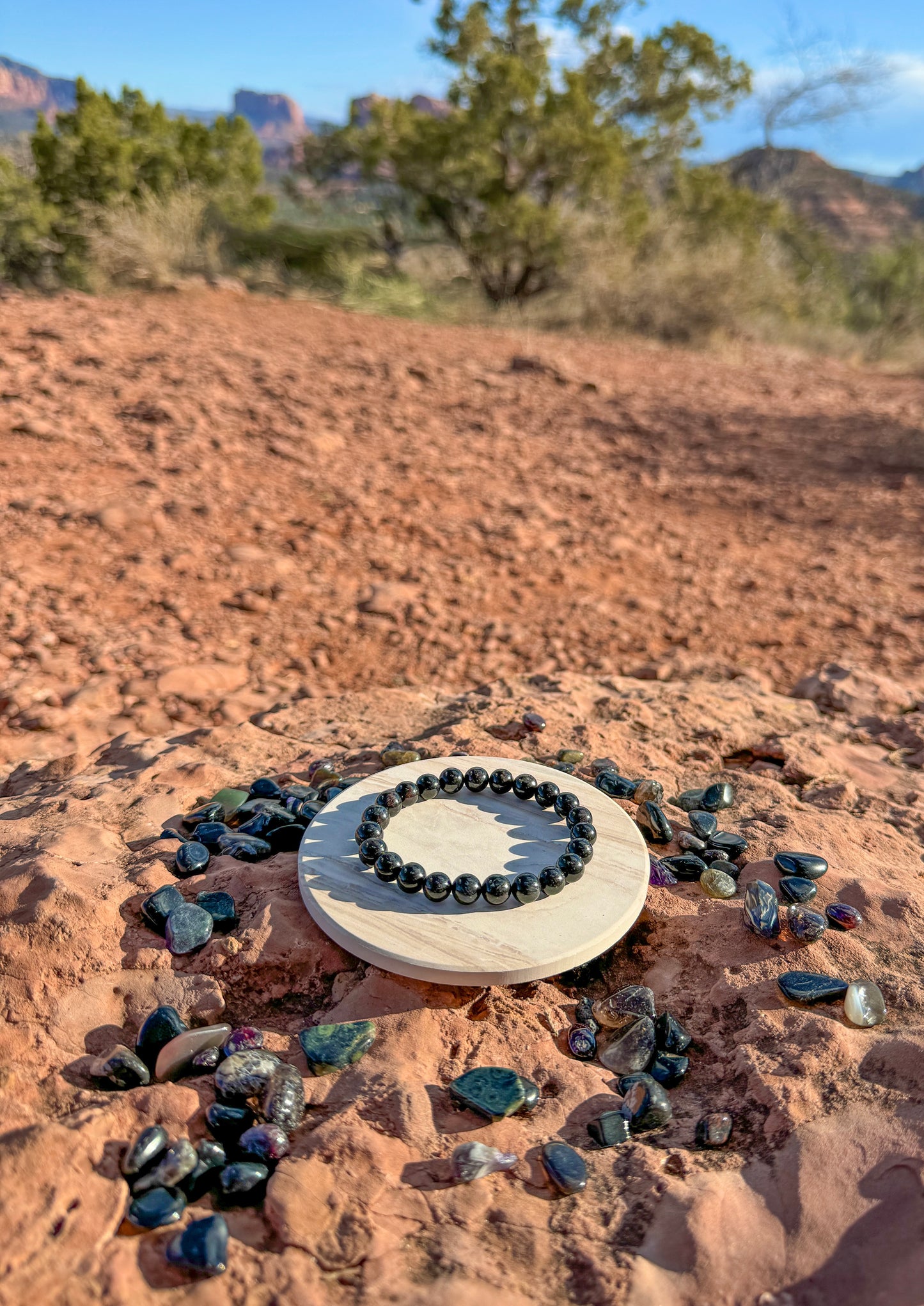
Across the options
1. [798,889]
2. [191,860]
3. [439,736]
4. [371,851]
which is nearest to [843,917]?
[798,889]

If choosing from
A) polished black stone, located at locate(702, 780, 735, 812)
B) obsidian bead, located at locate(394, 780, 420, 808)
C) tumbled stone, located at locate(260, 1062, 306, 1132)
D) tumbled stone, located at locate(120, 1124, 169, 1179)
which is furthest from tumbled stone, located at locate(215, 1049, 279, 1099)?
polished black stone, located at locate(702, 780, 735, 812)

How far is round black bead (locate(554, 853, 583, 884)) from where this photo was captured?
186cm

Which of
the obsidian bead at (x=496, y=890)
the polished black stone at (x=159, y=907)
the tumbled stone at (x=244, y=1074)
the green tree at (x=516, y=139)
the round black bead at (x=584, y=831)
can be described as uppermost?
the green tree at (x=516, y=139)

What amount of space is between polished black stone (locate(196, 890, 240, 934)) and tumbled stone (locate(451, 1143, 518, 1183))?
2.34ft

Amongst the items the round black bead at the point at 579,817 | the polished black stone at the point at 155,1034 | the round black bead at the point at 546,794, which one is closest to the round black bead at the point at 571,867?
the round black bead at the point at 579,817

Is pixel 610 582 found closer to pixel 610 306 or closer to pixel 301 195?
pixel 610 306

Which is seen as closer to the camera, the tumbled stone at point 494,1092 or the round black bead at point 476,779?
the tumbled stone at point 494,1092

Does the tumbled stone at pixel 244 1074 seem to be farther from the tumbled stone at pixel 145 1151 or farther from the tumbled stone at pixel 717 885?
the tumbled stone at pixel 717 885

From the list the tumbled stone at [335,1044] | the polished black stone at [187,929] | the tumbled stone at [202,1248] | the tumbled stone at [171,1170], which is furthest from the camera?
the polished black stone at [187,929]

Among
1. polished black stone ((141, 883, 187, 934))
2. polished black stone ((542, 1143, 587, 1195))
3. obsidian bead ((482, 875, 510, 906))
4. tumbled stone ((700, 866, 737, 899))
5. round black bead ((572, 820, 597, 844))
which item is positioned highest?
round black bead ((572, 820, 597, 844))

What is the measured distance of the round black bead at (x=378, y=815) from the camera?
198cm

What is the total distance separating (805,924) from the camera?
1825 mm

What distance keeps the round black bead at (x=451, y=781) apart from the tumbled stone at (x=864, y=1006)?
0.98 metres

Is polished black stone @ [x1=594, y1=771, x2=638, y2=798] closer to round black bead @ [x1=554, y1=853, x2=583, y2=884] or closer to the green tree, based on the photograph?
round black bead @ [x1=554, y1=853, x2=583, y2=884]
